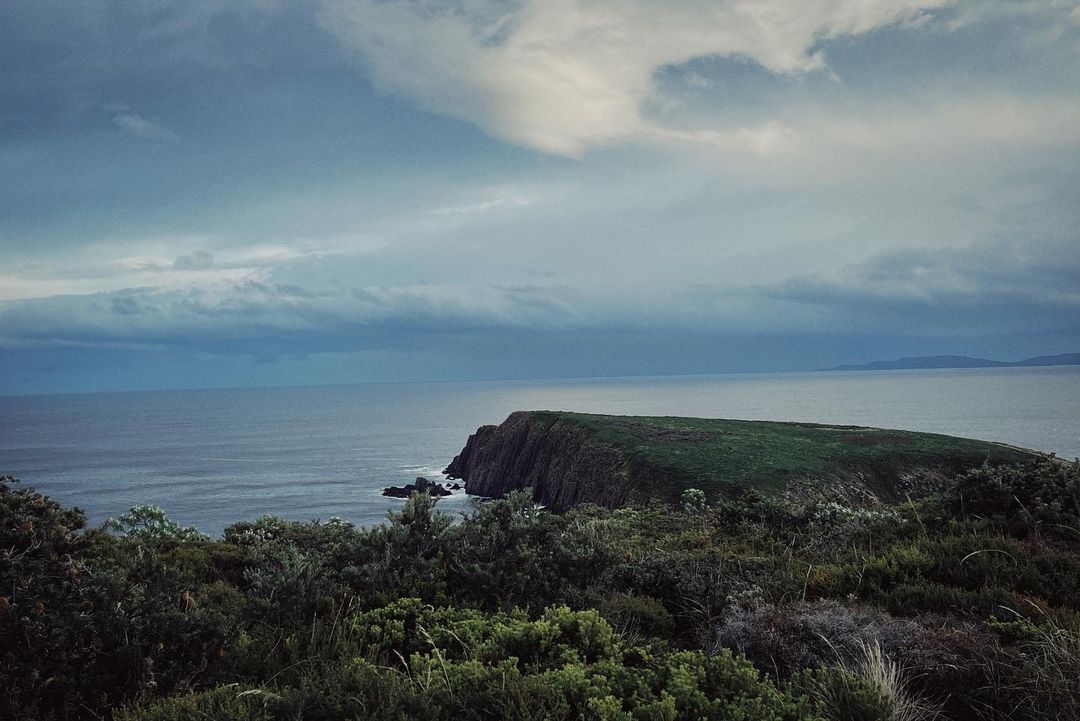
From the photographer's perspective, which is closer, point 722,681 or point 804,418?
point 722,681

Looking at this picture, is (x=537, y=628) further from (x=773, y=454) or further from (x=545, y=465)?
(x=545, y=465)

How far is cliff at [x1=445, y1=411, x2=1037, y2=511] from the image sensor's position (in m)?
40.9

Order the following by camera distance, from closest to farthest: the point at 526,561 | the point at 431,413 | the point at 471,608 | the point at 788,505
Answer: the point at 471,608 < the point at 526,561 < the point at 788,505 < the point at 431,413

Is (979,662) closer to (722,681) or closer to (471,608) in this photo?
(722,681)

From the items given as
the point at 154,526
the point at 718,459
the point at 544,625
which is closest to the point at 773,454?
the point at 718,459

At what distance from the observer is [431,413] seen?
19750 cm

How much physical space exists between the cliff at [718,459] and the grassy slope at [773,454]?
0.08 meters

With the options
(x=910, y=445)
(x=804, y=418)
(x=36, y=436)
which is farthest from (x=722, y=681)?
(x=36, y=436)

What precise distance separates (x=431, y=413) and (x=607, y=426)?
5717 inches

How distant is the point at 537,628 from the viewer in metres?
5.92

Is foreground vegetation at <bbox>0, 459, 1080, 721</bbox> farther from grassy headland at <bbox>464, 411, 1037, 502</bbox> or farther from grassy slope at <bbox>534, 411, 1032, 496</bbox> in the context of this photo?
grassy slope at <bbox>534, 411, 1032, 496</bbox>

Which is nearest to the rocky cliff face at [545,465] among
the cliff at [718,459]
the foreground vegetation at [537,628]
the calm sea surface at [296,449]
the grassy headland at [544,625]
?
the cliff at [718,459]

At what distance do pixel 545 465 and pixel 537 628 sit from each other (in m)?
56.0

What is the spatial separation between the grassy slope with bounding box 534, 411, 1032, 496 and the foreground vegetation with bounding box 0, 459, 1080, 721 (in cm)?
3115
